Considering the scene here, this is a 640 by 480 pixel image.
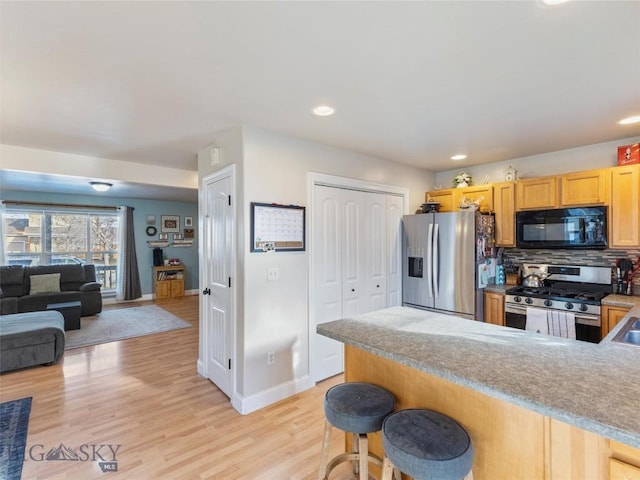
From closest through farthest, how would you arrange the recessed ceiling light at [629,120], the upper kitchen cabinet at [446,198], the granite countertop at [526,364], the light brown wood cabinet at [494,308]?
the granite countertop at [526,364], the recessed ceiling light at [629,120], the light brown wood cabinet at [494,308], the upper kitchen cabinet at [446,198]

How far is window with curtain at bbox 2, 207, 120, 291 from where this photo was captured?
6176 mm

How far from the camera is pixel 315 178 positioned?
10.2 ft

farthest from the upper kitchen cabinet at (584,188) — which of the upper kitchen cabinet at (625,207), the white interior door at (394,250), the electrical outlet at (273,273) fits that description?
the electrical outlet at (273,273)

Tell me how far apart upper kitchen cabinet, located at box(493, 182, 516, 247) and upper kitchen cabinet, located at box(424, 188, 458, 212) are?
1.54ft

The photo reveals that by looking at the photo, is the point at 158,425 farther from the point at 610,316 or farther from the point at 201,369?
the point at 610,316

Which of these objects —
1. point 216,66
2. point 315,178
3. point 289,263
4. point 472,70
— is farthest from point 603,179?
point 216,66

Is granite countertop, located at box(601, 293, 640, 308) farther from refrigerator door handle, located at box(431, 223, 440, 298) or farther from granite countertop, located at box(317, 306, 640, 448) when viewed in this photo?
refrigerator door handle, located at box(431, 223, 440, 298)

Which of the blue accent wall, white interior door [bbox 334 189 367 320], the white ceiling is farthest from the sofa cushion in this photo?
white interior door [bbox 334 189 367 320]

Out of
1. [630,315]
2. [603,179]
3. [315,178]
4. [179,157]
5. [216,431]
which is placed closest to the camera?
[630,315]

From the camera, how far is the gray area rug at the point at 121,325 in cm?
452

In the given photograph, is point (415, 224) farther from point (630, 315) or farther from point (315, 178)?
point (630, 315)

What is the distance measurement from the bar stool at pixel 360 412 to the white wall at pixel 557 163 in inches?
129

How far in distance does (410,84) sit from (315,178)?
53.8 inches

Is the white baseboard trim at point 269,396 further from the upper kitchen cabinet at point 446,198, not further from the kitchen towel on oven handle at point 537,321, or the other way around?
the upper kitchen cabinet at point 446,198
